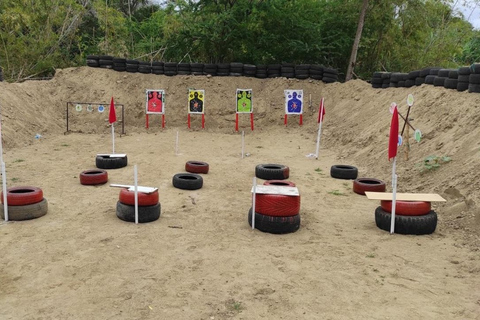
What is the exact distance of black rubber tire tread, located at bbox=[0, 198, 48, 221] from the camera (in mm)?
6566

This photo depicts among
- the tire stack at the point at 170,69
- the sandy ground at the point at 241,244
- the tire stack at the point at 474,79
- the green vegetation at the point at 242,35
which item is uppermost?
the green vegetation at the point at 242,35

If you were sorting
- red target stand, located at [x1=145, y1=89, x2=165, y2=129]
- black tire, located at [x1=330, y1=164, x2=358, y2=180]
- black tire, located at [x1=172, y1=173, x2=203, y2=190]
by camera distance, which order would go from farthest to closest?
red target stand, located at [x1=145, y1=89, x2=165, y2=129] < black tire, located at [x1=330, y1=164, x2=358, y2=180] < black tire, located at [x1=172, y1=173, x2=203, y2=190]

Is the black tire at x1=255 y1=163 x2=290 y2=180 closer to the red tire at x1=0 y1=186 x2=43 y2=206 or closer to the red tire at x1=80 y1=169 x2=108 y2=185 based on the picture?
the red tire at x1=80 y1=169 x2=108 y2=185

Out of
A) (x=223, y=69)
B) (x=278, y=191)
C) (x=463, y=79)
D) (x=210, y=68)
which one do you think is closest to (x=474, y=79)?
(x=463, y=79)

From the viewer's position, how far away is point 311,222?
7043mm

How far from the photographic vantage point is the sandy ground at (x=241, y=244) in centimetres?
423

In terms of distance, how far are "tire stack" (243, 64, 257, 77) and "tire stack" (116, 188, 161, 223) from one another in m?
14.6

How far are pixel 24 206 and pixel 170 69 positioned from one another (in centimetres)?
1456

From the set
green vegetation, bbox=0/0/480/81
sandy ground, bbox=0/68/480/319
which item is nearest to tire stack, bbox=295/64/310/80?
green vegetation, bbox=0/0/480/81

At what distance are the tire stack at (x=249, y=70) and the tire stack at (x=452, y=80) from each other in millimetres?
10184

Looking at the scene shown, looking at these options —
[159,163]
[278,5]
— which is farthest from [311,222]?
Result: [278,5]

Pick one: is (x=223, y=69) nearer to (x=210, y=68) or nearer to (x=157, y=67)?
(x=210, y=68)

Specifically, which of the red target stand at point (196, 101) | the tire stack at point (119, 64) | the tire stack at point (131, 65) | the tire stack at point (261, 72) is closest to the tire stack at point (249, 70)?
the tire stack at point (261, 72)

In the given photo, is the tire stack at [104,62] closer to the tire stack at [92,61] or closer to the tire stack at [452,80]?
the tire stack at [92,61]
